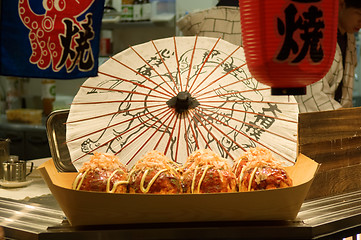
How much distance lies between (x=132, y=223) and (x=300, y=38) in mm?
716

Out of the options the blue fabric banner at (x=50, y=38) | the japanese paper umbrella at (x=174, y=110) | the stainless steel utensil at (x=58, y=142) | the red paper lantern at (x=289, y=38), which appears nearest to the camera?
the red paper lantern at (x=289, y=38)

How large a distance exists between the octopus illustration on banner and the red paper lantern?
620mm

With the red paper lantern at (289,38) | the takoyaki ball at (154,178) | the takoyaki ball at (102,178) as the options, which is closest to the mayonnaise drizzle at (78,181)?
the takoyaki ball at (102,178)

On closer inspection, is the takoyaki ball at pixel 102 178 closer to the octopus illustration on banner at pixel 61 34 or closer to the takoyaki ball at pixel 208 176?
the takoyaki ball at pixel 208 176

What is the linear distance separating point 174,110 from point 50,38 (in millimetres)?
521

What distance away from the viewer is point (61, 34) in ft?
6.20

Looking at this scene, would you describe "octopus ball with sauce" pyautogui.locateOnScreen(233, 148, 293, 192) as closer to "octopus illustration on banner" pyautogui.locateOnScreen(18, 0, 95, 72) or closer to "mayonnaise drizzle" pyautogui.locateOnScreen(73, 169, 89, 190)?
"mayonnaise drizzle" pyautogui.locateOnScreen(73, 169, 89, 190)

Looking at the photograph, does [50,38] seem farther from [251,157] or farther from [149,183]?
[251,157]

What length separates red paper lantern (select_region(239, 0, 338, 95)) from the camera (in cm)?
149

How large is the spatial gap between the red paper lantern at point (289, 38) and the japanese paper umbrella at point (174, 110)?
383 mm

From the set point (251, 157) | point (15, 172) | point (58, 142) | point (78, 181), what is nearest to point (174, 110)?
point (251, 157)

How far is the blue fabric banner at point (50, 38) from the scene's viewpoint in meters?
1.82

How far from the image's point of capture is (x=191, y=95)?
1976 millimetres

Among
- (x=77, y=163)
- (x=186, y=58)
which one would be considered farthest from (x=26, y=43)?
(x=186, y=58)
